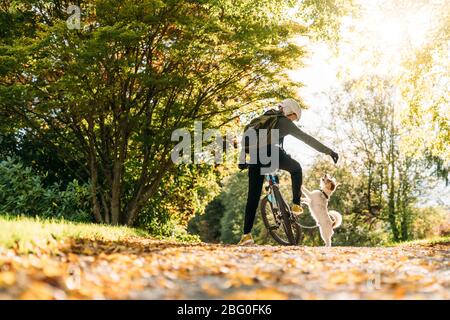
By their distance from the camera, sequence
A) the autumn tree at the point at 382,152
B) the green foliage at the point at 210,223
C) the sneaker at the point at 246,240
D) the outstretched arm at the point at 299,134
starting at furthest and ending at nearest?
the green foliage at the point at 210,223 → the autumn tree at the point at 382,152 → the sneaker at the point at 246,240 → the outstretched arm at the point at 299,134

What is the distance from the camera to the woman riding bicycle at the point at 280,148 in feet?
21.7

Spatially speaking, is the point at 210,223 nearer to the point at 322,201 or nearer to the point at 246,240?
the point at 322,201

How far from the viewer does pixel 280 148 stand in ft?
22.4

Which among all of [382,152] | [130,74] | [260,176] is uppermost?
[130,74]

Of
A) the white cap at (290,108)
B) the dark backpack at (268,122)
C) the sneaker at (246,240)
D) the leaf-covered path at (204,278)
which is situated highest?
the white cap at (290,108)

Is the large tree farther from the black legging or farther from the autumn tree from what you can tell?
the autumn tree

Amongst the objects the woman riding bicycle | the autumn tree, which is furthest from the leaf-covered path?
the autumn tree

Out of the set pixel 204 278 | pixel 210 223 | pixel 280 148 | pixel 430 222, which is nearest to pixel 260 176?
pixel 280 148

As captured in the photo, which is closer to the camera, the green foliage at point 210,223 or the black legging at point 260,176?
the black legging at point 260,176

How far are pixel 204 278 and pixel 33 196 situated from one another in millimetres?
10898

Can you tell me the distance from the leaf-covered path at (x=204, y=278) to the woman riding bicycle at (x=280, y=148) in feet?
9.13

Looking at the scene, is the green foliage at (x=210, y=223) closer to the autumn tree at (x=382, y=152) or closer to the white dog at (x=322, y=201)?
the autumn tree at (x=382, y=152)

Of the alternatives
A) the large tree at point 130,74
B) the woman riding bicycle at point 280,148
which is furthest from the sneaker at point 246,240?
the large tree at point 130,74

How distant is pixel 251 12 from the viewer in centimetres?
1098
